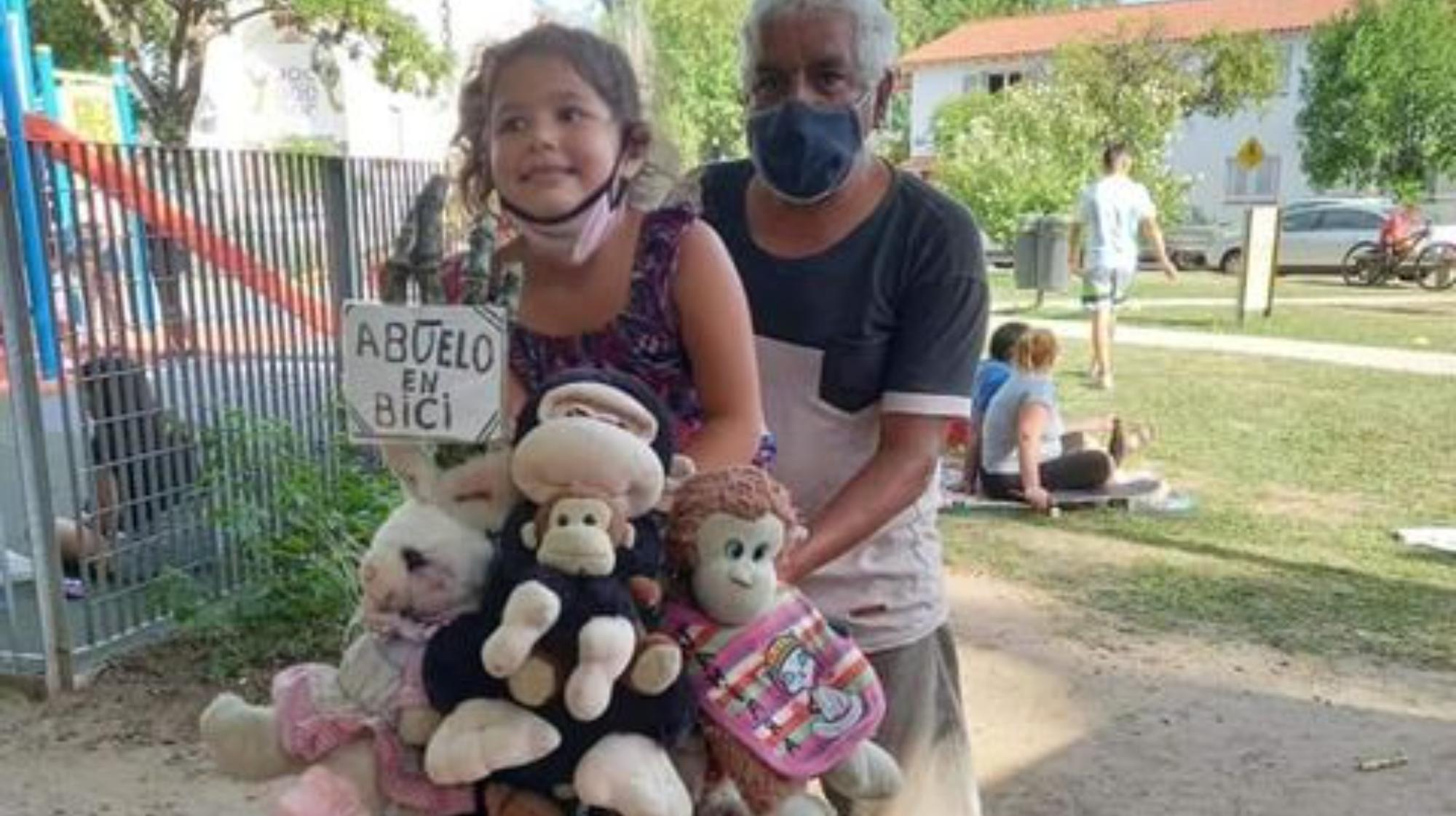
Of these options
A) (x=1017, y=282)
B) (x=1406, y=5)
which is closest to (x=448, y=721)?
(x=1017, y=282)

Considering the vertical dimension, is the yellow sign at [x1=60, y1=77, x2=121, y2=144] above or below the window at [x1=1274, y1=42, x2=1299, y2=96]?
below

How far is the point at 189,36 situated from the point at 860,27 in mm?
15655

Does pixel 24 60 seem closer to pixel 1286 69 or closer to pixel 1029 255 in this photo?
pixel 1029 255

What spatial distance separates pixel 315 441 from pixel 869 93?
3624 mm

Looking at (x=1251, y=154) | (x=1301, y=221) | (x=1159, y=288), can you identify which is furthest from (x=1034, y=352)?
(x=1251, y=154)

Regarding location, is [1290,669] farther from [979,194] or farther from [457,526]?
[979,194]

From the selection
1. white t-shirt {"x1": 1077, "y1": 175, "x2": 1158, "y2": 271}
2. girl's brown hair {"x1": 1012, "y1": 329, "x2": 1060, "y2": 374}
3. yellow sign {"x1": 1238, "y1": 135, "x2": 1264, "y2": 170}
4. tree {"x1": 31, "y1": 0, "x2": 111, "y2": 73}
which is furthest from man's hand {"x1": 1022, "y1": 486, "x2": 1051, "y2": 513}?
yellow sign {"x1": 1238, "y1": 135, "x2": 1264, "y2": 170}

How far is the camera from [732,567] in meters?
1.32

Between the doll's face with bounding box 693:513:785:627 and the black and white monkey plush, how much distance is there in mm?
52

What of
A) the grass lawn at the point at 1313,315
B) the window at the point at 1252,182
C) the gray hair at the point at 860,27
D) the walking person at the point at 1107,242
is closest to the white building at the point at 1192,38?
the window at the point at 1252,182

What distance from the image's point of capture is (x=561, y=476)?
126 centimetres

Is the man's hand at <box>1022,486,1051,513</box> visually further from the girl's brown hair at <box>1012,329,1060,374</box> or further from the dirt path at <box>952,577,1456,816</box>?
the dirt path at <box>952,577,1456,816</box>

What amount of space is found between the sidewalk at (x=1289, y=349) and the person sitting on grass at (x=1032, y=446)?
442cm

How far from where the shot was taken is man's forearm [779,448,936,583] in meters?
1.73
